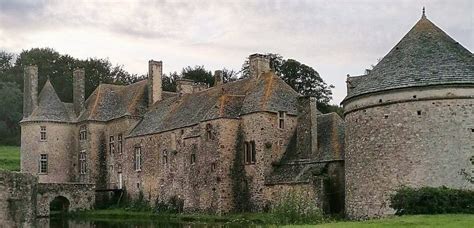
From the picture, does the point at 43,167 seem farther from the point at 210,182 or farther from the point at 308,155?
the point at 308,155

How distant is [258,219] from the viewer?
38656mm

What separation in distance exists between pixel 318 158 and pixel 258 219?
493 cm

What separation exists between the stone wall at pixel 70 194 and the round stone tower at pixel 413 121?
25.0 meters

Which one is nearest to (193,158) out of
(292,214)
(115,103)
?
(115,103)

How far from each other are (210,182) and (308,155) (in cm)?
672

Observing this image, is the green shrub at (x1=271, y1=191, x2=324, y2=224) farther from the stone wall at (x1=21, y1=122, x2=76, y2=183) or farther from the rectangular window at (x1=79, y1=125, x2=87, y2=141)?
the stone wall at (x1=21, y1=122, x2=76, y2=183)

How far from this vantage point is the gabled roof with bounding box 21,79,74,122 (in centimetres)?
5959

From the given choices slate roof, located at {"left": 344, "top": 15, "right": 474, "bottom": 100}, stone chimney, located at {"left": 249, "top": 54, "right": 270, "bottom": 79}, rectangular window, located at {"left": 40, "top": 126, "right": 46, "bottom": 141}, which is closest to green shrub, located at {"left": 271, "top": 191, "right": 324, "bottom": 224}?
slate roof, located at {"left": 344, "top": 15, "right": 474, "bottom": 100}

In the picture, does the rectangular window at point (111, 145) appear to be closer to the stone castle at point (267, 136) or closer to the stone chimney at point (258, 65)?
the stone castle at point (267, 136)

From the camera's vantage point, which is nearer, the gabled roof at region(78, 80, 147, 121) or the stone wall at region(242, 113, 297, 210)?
the stone wall at region(242, 113, 297, 210)

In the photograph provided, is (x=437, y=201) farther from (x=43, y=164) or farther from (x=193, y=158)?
(x=43, y=164)

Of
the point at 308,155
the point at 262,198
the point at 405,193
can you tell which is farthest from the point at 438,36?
the point at 262,198

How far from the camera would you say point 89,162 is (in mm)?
59438

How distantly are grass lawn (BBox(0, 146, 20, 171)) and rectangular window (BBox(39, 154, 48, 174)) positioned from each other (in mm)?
2891
